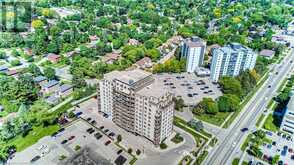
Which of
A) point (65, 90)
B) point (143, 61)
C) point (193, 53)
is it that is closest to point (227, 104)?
point (193, 53)

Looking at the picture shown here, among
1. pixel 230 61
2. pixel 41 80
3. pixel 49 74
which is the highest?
pixel 230 61

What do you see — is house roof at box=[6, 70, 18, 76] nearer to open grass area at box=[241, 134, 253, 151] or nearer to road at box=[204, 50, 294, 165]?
road at box=[204, 50, 294, 165]

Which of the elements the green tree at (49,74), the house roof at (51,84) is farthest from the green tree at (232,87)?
the green tree at (49,74)

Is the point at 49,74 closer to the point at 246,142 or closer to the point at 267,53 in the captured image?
the point at 246,142

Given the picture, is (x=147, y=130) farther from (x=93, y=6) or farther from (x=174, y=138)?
(x=93, y=6)

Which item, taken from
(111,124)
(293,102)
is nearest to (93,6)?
(111,124)

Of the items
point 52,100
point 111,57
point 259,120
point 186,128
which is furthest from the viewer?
point 111,57

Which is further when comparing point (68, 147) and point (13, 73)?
point (13, 73)

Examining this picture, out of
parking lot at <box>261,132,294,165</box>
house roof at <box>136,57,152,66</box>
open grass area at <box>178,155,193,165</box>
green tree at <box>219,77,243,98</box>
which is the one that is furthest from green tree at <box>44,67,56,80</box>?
parking lot at <box>261,132,294,165</box>
